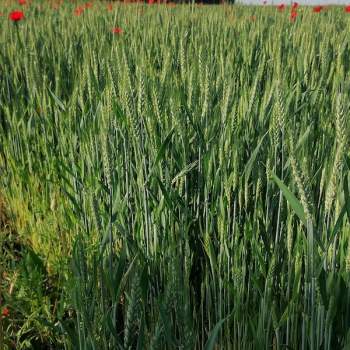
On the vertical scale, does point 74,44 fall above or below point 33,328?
above

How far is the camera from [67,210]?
1.23 m

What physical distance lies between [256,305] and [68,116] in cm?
70

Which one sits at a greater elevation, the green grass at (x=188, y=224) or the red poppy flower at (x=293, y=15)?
the red poppy flower at (x=293, y=15)

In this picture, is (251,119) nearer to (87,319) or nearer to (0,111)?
(87,319)

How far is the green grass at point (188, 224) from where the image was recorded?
0.75 metres

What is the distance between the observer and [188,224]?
39.4 inches

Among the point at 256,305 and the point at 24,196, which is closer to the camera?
the point at 256,305

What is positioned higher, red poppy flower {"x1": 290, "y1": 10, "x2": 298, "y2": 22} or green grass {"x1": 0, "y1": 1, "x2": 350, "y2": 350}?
red poppy flower {"x1": 290, "y1": 10, "x2": 298, "y2": 22}

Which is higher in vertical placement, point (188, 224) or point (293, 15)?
point (293, 15)

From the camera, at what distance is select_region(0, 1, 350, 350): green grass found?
750 mm

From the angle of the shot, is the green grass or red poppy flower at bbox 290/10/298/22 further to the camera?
red poppy flower at bbox 290/10/298/22

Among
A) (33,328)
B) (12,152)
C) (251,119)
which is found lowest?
(33,328)

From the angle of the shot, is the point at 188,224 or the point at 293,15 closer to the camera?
the point at 188,224

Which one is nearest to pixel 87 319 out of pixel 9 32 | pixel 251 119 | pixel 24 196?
pixel 251 119
